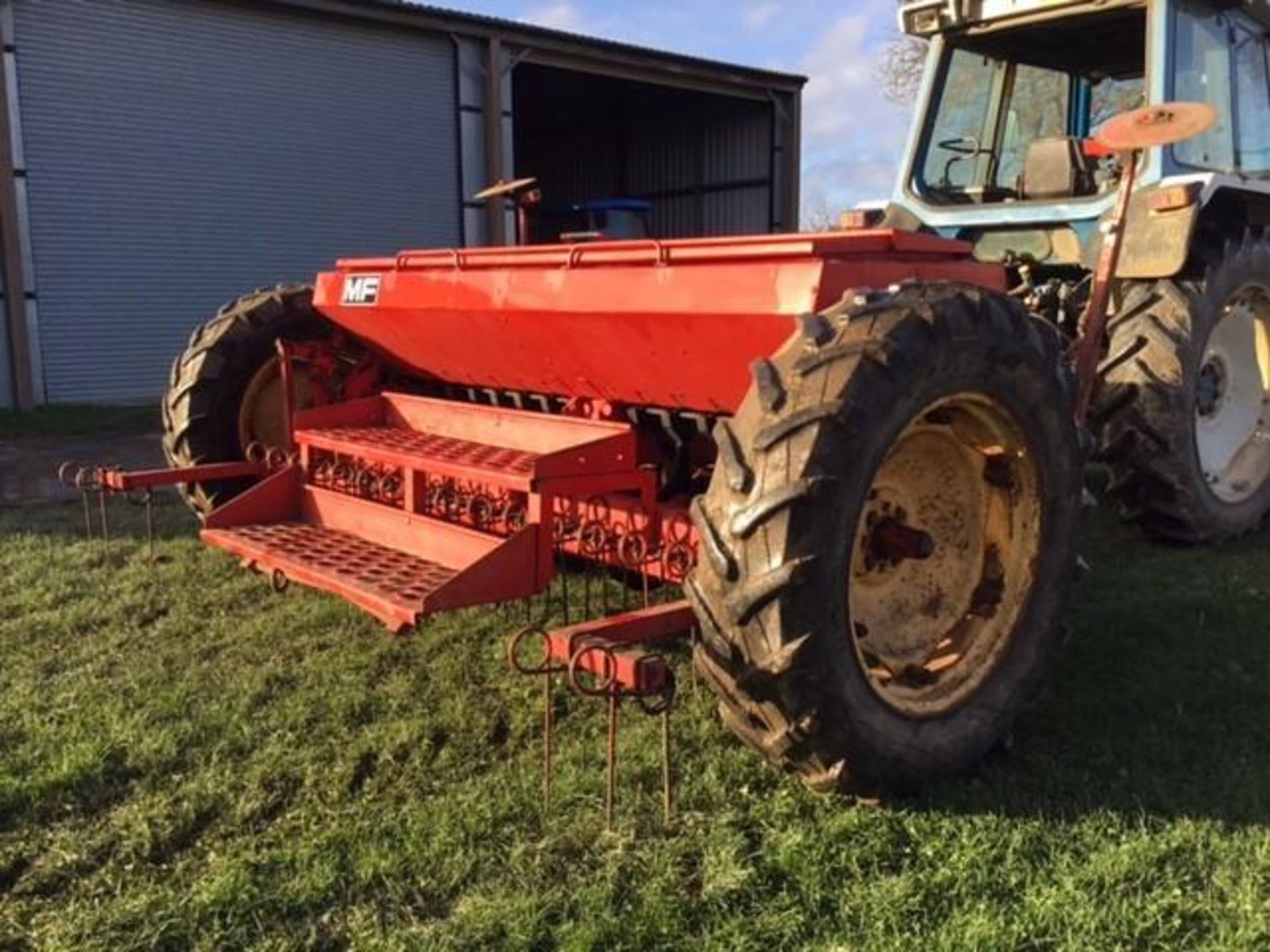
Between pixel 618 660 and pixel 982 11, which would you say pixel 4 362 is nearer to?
pixel 982 11

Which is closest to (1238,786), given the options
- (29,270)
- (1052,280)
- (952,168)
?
(1052,280)

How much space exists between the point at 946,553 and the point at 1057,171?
103 inches

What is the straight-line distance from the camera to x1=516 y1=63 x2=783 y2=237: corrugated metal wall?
2003cm

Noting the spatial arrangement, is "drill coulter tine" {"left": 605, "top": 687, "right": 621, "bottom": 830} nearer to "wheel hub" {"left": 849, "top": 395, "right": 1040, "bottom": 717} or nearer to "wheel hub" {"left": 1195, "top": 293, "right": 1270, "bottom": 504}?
"wheel hub" {"left": 849, "top": 395, "right": 1040, "bottom": 717}

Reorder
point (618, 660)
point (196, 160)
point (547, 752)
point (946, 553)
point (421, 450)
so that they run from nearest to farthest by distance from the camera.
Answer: point (618, 660) → point (547, 752) → point (946, 553) → point (421, 450) → point (196, 160)

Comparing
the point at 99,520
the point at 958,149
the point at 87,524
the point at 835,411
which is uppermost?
the point at 958,149

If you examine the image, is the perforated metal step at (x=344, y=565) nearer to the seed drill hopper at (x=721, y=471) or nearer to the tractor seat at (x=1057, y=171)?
the seed drill hopper at (x=721, y=471)

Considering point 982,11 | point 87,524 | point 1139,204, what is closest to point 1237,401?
point 1139,204

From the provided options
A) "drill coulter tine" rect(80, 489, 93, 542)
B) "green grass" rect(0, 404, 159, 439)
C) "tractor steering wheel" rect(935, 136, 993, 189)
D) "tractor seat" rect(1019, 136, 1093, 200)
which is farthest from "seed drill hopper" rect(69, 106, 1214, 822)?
"green grass" rect(0, 404, 159, 439)

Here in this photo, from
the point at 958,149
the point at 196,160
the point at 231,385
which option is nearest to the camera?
the point at 231,385

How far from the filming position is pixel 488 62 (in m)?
15.3

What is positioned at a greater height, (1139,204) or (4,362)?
(1139,204)

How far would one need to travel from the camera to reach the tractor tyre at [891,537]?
2.54 metres

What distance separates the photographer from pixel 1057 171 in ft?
16.8
